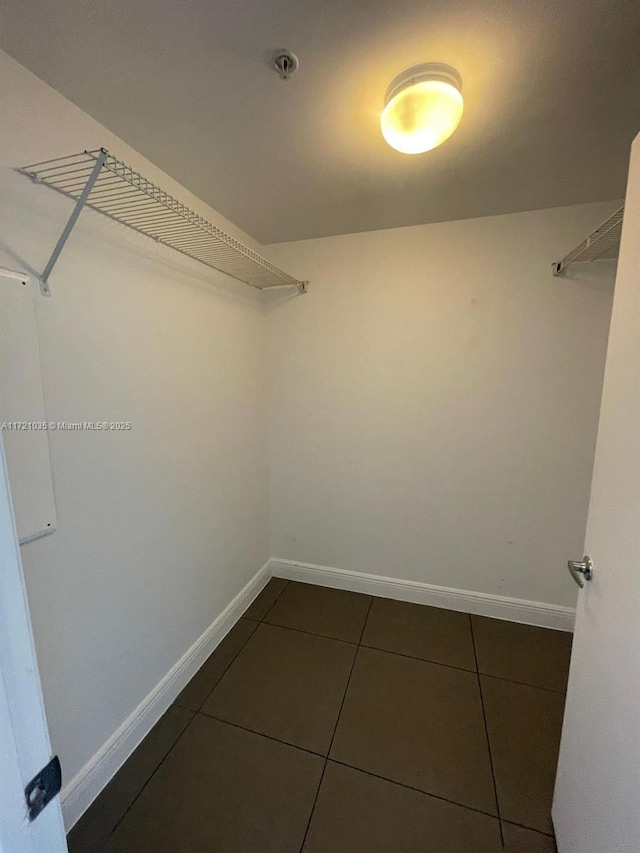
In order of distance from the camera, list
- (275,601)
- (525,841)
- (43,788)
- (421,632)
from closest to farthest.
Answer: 1. (43,788)
2. (525,841)
3. (421,632)
4. (275,601)

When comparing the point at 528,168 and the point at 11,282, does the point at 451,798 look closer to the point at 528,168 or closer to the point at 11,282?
the point at 11,282

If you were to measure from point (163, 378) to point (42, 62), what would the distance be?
976 millimetres

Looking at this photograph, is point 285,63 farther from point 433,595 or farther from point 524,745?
point 433,595

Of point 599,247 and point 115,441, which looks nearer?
point 115,441

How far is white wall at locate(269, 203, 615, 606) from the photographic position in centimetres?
195

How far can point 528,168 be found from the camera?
4.92ft

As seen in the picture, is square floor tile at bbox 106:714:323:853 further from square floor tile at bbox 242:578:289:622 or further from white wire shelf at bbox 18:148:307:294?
white wire shelf at bbox 18:148:307:294

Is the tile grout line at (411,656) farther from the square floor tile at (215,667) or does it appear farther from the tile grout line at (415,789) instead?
the tile grout line at (415,789)

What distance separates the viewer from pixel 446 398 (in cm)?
217

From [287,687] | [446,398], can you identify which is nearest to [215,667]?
[287,687]

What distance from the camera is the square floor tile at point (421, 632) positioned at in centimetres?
197

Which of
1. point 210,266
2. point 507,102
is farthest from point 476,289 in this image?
point 210,266

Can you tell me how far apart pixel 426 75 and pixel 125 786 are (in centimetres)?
251

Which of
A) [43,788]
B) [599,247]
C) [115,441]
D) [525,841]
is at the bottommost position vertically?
[525,841]
